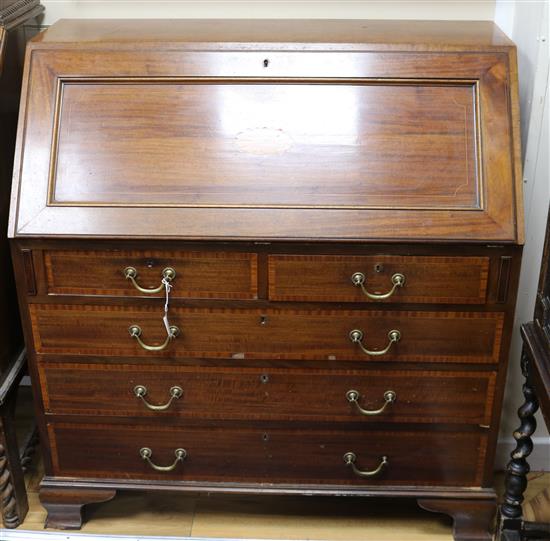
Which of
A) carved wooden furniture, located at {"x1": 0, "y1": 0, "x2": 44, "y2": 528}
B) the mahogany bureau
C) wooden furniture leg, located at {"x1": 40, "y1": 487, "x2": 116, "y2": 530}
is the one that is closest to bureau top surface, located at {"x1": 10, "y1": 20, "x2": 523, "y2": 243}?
the mahogany bureau

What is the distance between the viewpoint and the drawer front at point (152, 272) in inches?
68.3

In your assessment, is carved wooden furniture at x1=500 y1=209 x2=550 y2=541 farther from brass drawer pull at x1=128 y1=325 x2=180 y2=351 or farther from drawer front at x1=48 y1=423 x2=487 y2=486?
brass drawer pull at x1=128 y1=325 x2=180 y2=351

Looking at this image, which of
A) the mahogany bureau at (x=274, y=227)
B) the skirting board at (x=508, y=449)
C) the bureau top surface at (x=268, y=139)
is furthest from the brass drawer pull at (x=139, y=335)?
the skirting board at (x=508, y=449)

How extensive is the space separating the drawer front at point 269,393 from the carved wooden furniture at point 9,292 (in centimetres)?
13

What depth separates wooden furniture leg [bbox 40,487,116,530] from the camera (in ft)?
6.53

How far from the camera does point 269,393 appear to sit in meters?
1.87

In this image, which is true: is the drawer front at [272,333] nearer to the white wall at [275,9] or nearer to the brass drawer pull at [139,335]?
the brass drawer pull at [139,335]

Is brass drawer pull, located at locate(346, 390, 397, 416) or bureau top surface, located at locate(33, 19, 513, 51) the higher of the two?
bureau top surface, located at locate(33, 19, 513, 51)

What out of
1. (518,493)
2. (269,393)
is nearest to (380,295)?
(269,393)

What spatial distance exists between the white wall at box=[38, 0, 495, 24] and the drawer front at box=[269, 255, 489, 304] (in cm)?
79

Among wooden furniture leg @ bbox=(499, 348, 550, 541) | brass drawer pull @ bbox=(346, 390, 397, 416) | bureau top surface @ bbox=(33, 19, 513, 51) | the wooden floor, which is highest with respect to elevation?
bureau top surface @ bbox=(33, 19, 513, 51)

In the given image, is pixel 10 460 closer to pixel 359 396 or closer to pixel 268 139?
pixel 359 396

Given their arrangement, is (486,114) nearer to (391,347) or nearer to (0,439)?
(391,347)

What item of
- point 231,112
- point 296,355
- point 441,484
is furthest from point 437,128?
point 441,484
